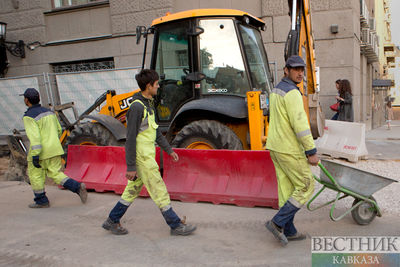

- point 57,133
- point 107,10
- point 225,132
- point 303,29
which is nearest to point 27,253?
point 57,133

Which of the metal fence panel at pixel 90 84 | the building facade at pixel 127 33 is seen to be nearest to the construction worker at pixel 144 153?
the metal fence panel at pixel 90 84

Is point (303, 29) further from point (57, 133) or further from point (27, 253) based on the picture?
point (27, 253)

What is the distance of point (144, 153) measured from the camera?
11.6ft

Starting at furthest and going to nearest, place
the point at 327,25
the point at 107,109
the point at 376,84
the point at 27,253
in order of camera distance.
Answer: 1. the point at 376,84
2. the point at 327,25
3. the point at 107,109
4. the point at 27,253

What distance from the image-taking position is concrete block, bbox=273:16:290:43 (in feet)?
30.5

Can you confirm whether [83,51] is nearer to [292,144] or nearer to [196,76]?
[196,76]

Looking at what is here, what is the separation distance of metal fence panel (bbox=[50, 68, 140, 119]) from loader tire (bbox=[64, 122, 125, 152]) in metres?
3.63

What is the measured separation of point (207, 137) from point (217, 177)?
555 mm

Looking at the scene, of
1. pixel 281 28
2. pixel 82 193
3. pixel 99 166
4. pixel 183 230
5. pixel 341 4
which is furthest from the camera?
pixel 281 28

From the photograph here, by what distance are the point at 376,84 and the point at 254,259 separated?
16.1 meters

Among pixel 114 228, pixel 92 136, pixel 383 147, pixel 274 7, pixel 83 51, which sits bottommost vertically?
pixel 383 147

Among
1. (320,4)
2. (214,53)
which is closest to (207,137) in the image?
(214,53)

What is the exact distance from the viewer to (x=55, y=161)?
15.9ft

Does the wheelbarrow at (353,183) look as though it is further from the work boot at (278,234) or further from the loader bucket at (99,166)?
the loader bucket at (99,166)
